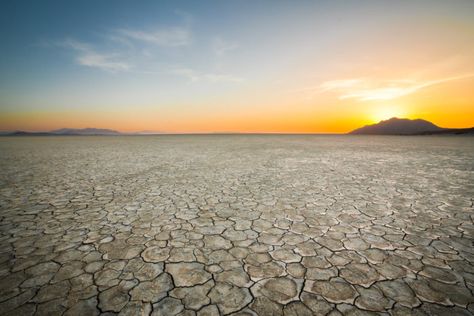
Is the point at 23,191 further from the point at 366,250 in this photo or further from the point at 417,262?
the point at 417,262

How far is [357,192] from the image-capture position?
534cm

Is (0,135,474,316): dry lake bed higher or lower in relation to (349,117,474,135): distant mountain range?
lower

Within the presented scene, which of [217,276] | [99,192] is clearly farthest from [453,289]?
[99,192]

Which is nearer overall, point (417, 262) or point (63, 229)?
point (417, 262)

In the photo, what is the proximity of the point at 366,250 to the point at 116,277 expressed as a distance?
2.84 meters

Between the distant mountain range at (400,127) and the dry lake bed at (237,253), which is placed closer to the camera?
the dry lake bed at (237,253)

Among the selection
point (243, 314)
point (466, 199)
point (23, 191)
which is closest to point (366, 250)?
point (243, 314)

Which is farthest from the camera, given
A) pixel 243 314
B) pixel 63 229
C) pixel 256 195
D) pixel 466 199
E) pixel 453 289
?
pixel 256 195

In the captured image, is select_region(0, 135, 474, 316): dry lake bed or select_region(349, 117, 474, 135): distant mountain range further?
select_region(349, 117, 474, 135): distant mountain range

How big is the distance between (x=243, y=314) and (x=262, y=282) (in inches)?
16.7

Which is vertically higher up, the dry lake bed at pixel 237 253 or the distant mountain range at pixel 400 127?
the distant mountain range at pixel 400 127

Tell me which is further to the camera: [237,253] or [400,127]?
[400,127]

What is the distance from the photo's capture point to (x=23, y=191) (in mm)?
5426

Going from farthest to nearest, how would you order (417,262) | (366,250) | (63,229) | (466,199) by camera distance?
1. (466,199)
2. (63,229)
3. (366,250)
4. (417,262)
